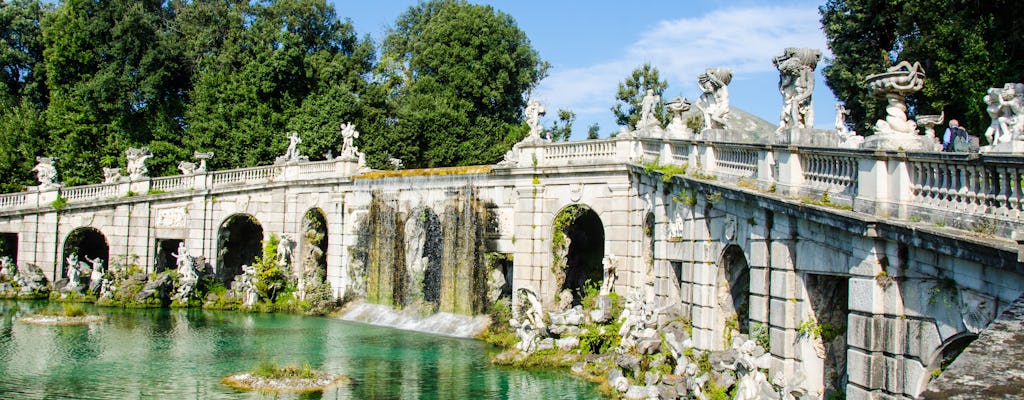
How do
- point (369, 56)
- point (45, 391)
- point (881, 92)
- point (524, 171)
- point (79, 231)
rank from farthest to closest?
point (369, 56), point (79, 231), point (524, 171), point (45, 391), point (881, 92)

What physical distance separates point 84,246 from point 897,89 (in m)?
37.4

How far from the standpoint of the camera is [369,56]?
48.5m

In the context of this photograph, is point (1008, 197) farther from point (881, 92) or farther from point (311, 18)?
point (311, 18)

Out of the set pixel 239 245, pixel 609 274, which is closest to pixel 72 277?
pixel 239 245

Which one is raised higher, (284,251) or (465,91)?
(465,91)

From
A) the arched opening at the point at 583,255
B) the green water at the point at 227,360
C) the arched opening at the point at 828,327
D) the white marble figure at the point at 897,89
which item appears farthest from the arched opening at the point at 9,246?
the white marble figure at the point at 897,89

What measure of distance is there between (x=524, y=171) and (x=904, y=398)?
17648 millimetres

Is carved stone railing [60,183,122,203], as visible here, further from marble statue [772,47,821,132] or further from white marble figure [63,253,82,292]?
marble statue [772,47,821,132]

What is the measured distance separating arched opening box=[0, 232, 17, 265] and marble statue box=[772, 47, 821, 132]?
34530 millimetres

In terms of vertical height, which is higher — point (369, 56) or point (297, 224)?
point (369, 56)

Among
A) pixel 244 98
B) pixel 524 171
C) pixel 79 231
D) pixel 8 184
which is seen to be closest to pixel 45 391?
pixel 524 171

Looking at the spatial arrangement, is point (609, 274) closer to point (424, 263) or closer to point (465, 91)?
point (424, 263)

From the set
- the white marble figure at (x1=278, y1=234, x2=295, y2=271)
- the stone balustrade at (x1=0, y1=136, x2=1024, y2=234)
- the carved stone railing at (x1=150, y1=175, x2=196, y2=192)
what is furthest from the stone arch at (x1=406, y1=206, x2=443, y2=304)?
the carved stone railing at (x1=150, y1=175, x2=196, y2=192)

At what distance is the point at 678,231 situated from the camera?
65.5 ft
